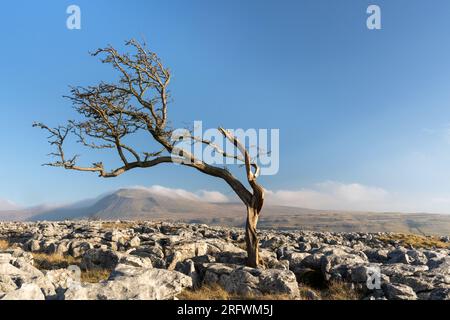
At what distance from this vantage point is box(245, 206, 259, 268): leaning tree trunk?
19.8 metres

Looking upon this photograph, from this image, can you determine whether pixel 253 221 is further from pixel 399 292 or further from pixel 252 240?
pixel 399 292

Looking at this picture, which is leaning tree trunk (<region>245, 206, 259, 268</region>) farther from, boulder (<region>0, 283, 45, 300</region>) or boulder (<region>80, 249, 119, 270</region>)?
boulder (<region>0, 283, 45, 300</region>)

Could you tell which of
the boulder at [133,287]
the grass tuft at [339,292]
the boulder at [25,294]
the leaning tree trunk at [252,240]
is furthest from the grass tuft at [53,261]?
the grass tuft at [339,292]

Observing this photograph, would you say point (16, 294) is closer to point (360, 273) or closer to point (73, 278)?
point (73, 278)

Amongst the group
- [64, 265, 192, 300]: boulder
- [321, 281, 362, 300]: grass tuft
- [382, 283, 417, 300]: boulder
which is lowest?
[321, 281, 362, 300]: grass tuft

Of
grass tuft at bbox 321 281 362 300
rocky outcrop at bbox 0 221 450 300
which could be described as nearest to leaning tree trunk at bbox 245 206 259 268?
rocky outcrop at bbox 0 221 450 300

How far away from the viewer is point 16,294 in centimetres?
948

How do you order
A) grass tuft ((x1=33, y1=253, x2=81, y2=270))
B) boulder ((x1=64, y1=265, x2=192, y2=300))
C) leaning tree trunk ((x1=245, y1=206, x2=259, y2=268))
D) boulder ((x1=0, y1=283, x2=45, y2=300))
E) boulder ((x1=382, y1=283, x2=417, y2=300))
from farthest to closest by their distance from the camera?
grass tuft ((x1=33, y1=253, x2=81, y2=270)) < leaning tree trunk ((x1=245, y1=206, x2=259, y2=268)) < boulder ((x1=382, y1=283, x2=417, y2=300)) < boulder ((x1=64, y1=265, x2=192, y2=300)) < boulder ((x1=0, y1=283, x2=45, y2=300))

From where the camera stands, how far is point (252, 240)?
20.1m

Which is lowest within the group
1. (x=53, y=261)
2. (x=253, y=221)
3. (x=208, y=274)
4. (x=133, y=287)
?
(x=53, y=261)

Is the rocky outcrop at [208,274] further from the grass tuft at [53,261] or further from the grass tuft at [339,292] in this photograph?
the grass tuft at [53,261]

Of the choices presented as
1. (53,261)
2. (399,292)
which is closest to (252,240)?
(399,292)

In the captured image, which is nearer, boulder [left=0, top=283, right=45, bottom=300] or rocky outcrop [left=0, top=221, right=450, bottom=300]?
boulder [left=0, top=283, right=45, bottom=300]
